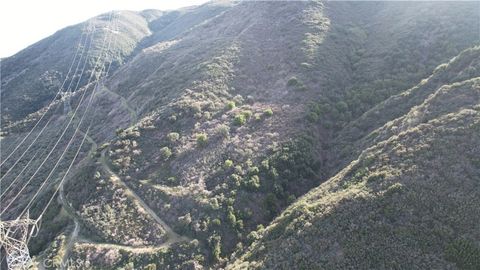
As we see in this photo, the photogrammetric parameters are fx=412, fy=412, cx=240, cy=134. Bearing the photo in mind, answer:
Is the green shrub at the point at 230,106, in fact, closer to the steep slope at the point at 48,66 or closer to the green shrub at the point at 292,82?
the green shrub at the point at 292,82

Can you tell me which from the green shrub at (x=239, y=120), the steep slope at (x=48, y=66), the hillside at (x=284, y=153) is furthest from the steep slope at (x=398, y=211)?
the steep slope at (x=48, y=66)

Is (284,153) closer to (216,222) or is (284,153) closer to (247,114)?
(247,114)

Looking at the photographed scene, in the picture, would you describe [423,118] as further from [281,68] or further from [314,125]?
[281,68]

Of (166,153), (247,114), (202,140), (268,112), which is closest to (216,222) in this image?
(166,153)

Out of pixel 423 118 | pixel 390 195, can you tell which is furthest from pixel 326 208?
pixel 423 118

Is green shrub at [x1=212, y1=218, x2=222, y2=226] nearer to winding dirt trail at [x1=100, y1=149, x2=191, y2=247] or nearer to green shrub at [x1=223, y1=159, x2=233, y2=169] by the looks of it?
winding dirt trail at [x1=100, y1=149, x2=191, y2=247]
